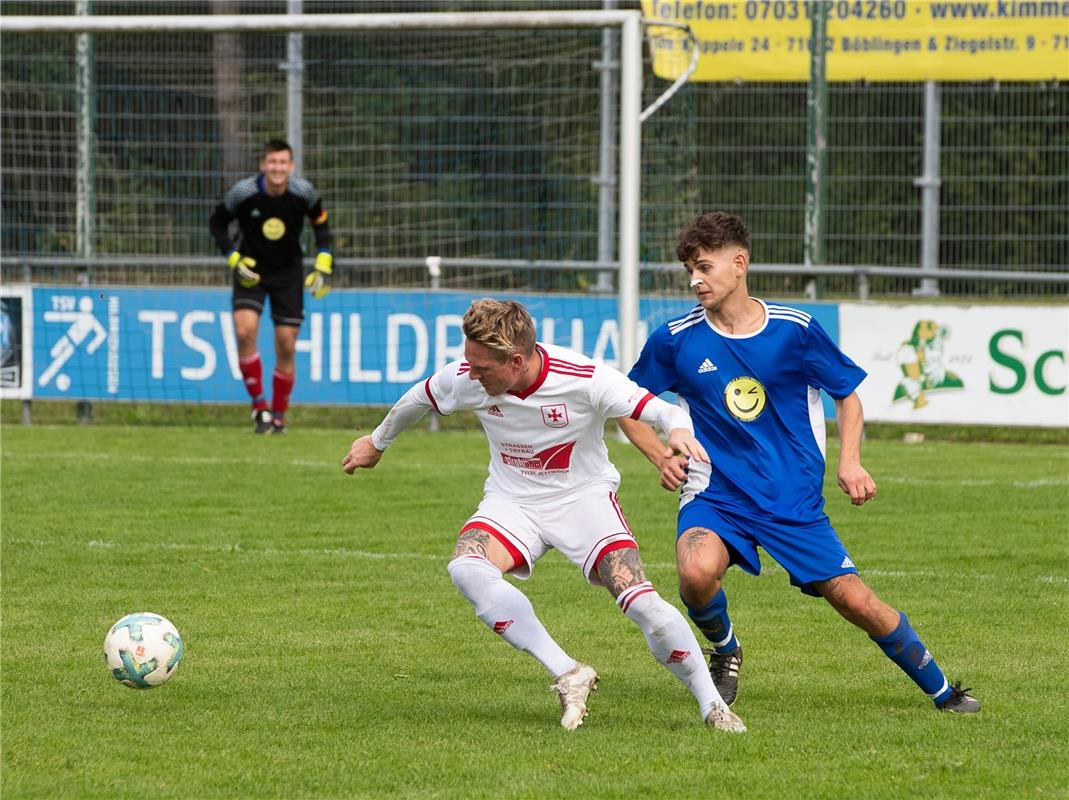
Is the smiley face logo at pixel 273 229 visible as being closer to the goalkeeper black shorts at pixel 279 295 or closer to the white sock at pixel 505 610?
the goalkeeper black shorts at pixel 279 295

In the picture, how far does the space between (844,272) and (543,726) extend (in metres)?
9.69

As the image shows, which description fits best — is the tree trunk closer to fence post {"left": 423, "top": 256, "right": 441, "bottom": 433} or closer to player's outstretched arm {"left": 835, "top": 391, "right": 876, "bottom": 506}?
fence post {"left": 423, "top": 256, "right": 441, "bottom": 433}

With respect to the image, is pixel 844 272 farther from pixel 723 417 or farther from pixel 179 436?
pixel 723 417

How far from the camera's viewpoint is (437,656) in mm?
6738

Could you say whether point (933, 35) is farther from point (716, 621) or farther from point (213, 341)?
point (716, 621)

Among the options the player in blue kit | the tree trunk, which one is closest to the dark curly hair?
the player in blue kit

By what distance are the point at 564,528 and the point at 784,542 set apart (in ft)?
2.40

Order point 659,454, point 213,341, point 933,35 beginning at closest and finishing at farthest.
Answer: point 659,454 < point 213,341 < point 933,35


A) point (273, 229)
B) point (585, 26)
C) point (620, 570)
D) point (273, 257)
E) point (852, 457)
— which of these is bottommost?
point (620, 570)

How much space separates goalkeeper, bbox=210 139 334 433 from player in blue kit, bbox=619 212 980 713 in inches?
331

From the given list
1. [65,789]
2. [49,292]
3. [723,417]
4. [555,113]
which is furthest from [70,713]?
[555,113]

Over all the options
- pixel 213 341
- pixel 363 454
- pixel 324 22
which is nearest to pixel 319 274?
pixel 213 341

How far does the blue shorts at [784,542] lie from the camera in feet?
18.6

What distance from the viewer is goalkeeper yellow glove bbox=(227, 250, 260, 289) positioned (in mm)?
13719
